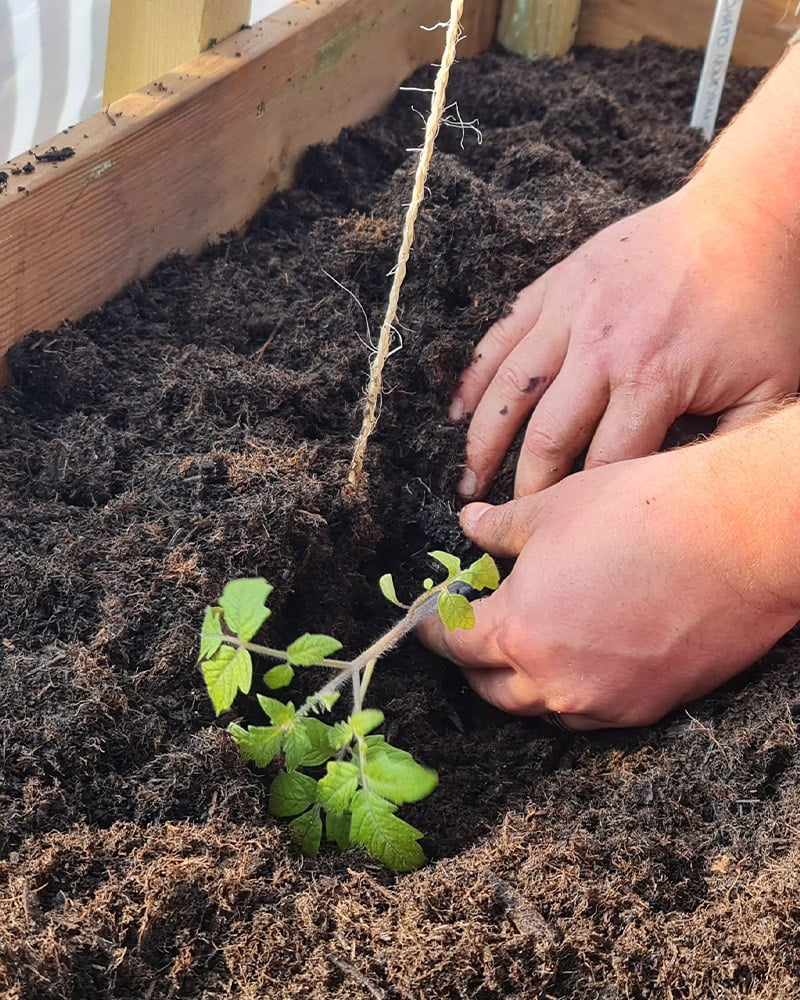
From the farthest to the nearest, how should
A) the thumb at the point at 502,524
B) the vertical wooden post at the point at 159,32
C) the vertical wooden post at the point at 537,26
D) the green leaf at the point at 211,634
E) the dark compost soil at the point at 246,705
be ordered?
1. the vertical wooden post at the point at 537,26
2. the vertical wooden post at the point at 159,32
3. the thumb at the point at 502,524
4. the green leaf at the point at 211,634
5. the dark compost soil at the point at 246,705

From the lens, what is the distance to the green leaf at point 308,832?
0.95m

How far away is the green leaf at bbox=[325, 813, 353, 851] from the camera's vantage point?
37.7 inches

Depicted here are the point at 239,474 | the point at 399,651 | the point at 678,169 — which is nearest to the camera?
the point at 239,474

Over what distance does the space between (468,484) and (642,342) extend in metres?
0.33

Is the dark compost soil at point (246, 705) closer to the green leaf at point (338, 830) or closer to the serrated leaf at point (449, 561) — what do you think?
the green leaf at point (338, 830)

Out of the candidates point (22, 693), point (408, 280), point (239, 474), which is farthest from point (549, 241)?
point (22, 693)

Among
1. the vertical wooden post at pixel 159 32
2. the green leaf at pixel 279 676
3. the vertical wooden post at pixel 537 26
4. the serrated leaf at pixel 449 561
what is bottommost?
the green leaf at pixel 279 676

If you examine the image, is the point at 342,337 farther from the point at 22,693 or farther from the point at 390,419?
the point at 22,693

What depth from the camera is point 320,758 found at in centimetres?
98

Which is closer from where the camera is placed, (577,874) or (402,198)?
(577,874)

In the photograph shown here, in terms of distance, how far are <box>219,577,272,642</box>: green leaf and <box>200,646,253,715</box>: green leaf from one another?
0.03 meters

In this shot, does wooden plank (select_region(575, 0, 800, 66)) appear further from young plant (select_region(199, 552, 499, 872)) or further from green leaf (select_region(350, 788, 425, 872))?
green leaf (select_region(350, 788, 425, 872))

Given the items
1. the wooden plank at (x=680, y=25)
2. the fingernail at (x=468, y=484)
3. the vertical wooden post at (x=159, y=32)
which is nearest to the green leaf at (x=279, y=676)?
the fingernail at (x=468, y=484)

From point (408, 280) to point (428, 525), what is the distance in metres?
0.40
